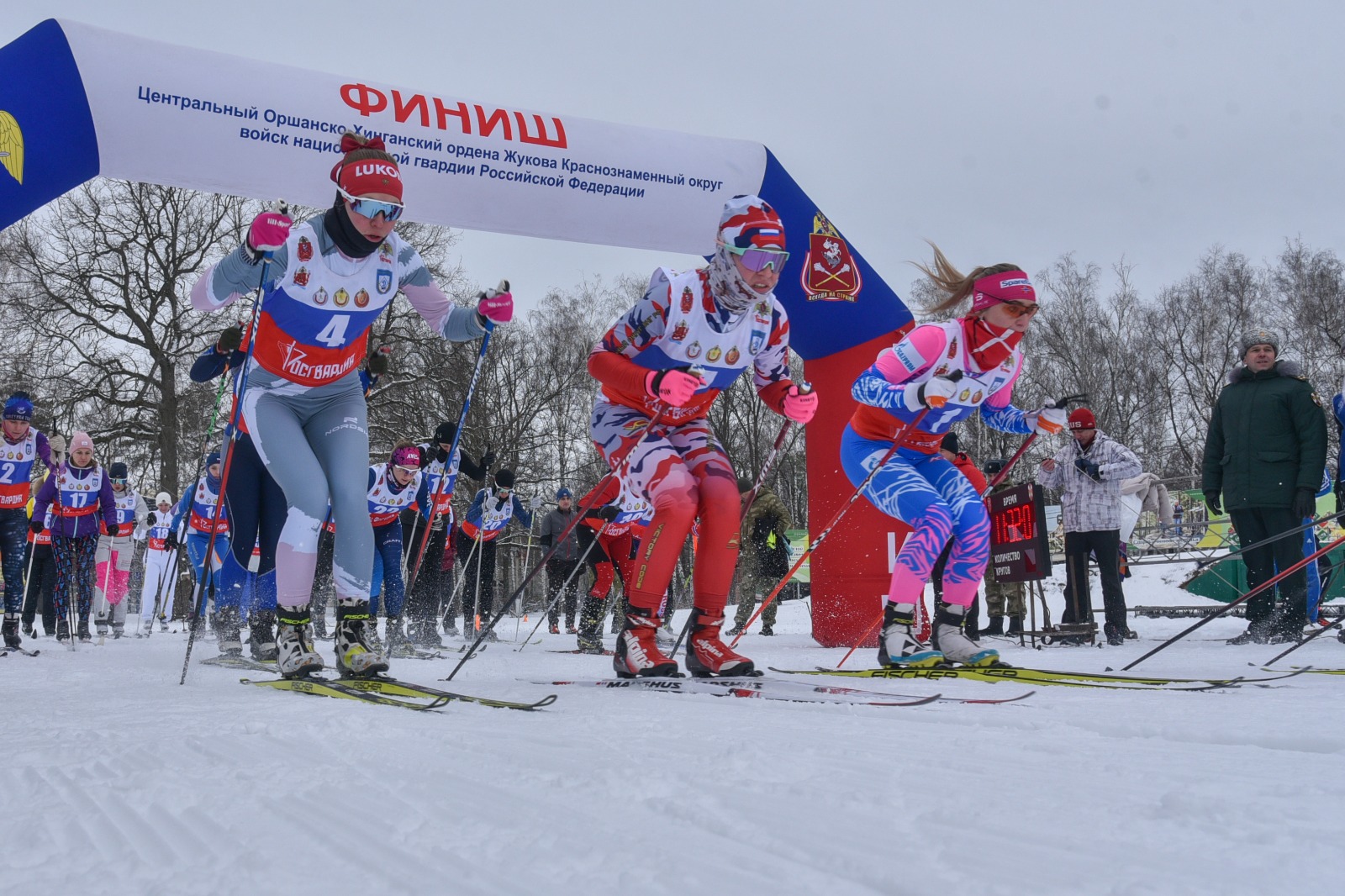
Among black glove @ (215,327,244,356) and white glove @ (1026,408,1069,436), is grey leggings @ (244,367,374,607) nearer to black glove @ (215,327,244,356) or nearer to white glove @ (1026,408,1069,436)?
black glove @ (215,327,244,356)

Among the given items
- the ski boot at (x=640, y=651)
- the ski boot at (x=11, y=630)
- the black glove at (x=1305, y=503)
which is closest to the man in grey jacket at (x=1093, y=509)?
the black glove at (x=1305, y=503)

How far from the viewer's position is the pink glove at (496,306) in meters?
→ 4.20

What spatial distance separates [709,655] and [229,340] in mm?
2120

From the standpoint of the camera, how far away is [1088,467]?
783cm

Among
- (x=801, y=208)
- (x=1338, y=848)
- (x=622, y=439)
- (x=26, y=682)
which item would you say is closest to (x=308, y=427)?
(x=622, y=439)

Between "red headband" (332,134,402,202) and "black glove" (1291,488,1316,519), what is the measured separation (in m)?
5.41

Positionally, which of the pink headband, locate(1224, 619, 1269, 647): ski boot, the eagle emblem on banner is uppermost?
the eagle emblem on banner

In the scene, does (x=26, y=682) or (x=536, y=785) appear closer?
(x=536, y=785)

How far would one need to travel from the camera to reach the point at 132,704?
2.90 m

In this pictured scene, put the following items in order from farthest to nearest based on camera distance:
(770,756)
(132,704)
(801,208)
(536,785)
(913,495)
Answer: (801,208) < (913,495) < (132,704) < (770,756) < (536,785)

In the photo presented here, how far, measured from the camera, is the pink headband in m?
4.45

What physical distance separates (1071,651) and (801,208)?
3539 mm

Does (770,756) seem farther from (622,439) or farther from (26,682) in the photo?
(26,682)

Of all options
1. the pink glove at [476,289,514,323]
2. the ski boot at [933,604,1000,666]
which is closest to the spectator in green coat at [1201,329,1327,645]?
the ski boot at [933,604,1000,666]
